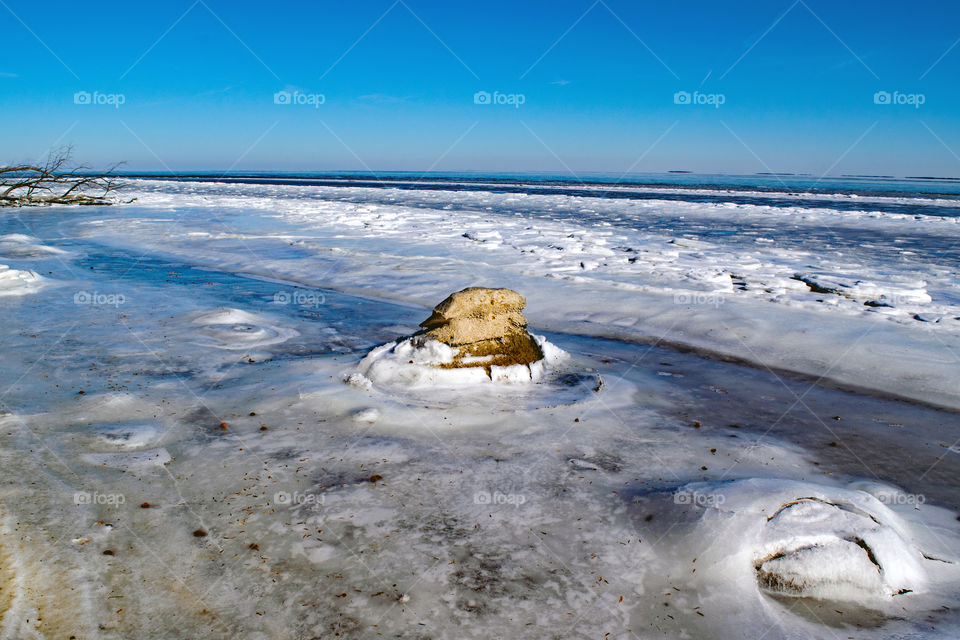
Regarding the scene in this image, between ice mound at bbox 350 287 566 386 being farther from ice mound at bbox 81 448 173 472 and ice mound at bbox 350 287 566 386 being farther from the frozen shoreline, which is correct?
the frozen shoreline

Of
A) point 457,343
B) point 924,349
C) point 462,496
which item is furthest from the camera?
point 924,349

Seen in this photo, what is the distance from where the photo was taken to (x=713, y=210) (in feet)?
81.1

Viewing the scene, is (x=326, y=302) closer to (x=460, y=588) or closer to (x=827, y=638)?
(x=460, y=588)

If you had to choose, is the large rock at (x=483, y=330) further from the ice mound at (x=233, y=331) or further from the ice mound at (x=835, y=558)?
the ice mound at (x=835, y=558)

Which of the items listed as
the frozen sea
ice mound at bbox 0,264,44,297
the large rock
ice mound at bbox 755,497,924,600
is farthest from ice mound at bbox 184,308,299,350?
ice mound at bbox 755,497,924,600

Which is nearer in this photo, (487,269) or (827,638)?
(827,638)

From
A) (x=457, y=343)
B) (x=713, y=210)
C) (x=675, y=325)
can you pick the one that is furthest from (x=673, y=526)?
(x=713, y=210)

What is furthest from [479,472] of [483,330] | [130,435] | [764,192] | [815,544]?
[764,192]

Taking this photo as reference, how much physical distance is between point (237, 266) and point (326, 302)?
12.1 ft

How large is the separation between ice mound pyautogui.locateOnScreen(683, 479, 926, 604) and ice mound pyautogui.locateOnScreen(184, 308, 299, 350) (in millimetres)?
4319

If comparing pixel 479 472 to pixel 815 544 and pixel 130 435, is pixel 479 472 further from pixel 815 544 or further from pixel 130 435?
pixel 130 435

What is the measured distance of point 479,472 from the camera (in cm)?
319

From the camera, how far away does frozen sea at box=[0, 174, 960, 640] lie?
2.19 meters

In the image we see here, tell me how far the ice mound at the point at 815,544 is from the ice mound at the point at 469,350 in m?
2.18
